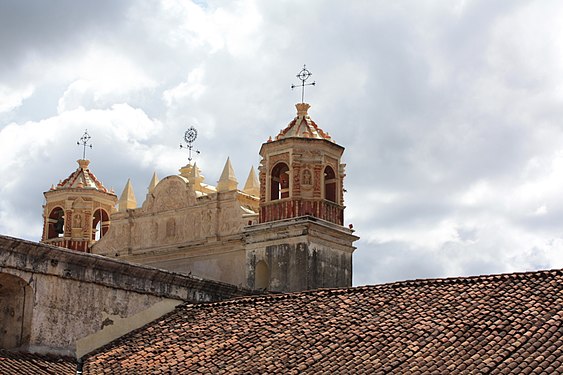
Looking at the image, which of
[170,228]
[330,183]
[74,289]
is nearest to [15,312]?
[74,289]

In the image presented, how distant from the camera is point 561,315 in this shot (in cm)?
1255

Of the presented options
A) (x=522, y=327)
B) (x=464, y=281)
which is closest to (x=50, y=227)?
(x=464, y=281)

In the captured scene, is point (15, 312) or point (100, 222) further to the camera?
point (100, 222)

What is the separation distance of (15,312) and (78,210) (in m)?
12.7

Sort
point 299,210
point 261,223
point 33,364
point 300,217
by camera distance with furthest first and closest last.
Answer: point 261,223
point 299,210
point 300,217
point 33,364

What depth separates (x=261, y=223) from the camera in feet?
78.5

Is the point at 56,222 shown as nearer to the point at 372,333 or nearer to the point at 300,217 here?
the point at 300,217

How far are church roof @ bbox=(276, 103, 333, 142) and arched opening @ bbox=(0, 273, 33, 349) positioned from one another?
9625 mm

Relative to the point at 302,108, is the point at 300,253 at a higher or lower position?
lower

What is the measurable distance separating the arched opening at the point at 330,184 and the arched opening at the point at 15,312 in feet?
33.0

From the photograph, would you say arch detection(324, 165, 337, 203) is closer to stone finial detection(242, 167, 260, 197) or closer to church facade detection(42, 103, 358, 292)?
church facade detection(42, 103, 358, 292)

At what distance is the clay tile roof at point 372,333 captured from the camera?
12.3m

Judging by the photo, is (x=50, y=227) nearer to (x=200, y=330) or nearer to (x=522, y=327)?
(x=200, y=330)

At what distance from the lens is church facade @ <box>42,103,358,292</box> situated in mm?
23344
